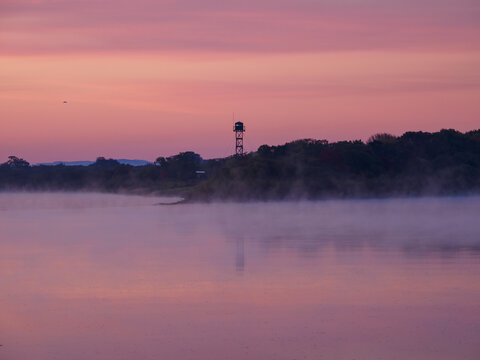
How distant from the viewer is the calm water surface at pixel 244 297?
11.5 m

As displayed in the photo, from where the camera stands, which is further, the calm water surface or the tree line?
the tree line

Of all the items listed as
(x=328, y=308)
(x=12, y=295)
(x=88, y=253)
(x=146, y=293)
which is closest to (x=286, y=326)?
(x=328, y=308)

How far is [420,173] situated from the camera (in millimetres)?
86500

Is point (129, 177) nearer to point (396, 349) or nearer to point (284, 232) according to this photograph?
point (284, 232)

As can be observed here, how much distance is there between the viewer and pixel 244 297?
1540 cm

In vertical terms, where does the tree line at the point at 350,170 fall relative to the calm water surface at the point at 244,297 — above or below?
above

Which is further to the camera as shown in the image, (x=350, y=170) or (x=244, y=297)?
(x=350, y=170)

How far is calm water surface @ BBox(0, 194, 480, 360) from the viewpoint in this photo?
454 inches

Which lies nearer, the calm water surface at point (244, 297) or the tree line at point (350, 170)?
the calm water surface at point (244, 297)

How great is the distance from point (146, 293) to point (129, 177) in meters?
108

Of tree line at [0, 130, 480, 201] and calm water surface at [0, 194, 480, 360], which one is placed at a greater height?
tree line at [0, 130, 480, 201]

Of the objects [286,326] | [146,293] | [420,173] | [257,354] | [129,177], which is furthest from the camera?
[129,177]

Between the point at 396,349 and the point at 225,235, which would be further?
the point at 225,235

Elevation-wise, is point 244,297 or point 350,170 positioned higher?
point 350,170
